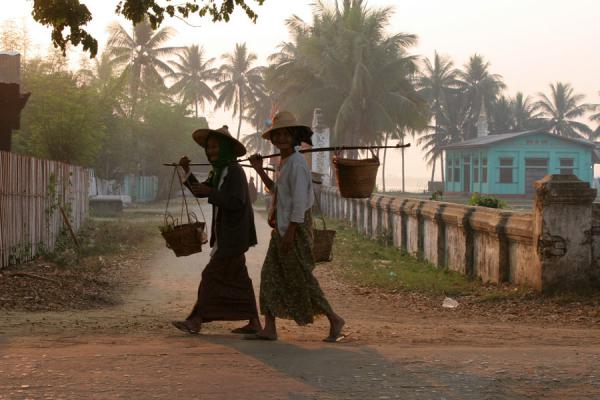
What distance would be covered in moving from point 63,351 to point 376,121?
4034 cm

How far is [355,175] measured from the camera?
7.10 metres

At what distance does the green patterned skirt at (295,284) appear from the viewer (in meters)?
6.52

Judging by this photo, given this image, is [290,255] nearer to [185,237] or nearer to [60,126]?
[185,237]

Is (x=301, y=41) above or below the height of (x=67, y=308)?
above

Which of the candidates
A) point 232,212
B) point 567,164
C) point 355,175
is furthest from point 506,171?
point 232,212

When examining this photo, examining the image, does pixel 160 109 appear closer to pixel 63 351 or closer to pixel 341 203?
pixel 341 203

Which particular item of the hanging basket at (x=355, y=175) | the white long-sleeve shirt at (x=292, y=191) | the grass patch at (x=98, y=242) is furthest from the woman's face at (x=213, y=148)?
the grass patch at (x=98, y=242)

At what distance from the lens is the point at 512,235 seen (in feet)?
33.8

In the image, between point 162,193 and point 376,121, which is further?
point 162,193

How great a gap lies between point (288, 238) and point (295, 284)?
0.39 metres

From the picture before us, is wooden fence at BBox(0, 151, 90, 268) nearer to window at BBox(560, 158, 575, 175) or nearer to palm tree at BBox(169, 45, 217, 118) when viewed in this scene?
window at BBox(560, 158, 575, 175)

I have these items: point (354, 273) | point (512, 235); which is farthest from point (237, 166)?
point (354, 273)

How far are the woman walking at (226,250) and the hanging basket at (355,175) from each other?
2.80 feet

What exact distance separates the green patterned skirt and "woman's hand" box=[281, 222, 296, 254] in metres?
0.06
